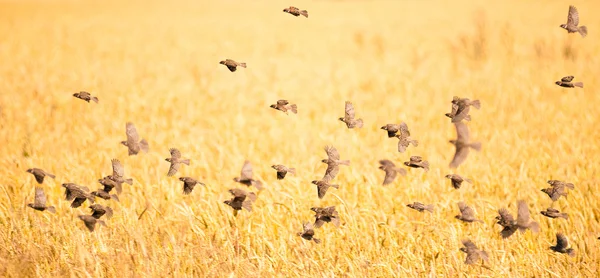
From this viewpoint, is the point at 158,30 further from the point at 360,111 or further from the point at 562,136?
the point at 562,136

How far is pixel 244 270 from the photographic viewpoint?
3859 mm

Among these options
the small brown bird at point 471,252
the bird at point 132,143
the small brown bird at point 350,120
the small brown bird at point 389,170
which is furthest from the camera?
the small brown bird at point 350,120

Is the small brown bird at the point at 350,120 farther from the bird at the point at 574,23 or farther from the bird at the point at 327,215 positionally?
the bird at the point at 574,23

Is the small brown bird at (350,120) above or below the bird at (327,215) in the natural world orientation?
above

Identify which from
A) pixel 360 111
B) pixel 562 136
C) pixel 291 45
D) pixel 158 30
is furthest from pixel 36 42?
pixel 562 136

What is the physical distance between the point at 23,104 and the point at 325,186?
A: 5.49 metres

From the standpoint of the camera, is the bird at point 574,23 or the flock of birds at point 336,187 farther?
the bird at point 574,23

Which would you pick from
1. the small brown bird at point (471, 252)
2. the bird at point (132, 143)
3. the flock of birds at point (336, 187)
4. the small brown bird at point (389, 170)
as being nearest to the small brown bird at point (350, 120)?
the flock of birds at point (336, 187)

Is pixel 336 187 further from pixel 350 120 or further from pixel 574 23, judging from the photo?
pixel 574 23

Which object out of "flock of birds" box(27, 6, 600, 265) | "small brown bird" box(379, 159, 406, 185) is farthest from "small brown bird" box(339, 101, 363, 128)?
"small brown bird" box(379, 159, 406, 185)

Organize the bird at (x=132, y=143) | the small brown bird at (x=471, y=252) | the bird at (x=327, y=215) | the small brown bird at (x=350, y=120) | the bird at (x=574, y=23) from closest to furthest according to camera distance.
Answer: the small brown bird at (x=471, y=252), the bird at (x=327, y=215), the bird at (x=132, y=143), the small brown bird at (x=350, y=120), the bird at (x=574, y=23)

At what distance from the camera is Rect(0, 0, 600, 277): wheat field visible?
405 centimetres

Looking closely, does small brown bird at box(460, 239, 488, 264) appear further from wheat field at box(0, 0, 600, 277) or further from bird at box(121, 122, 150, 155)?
bird at box(121, 122, 150, 155)

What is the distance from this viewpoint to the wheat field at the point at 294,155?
159 inches
